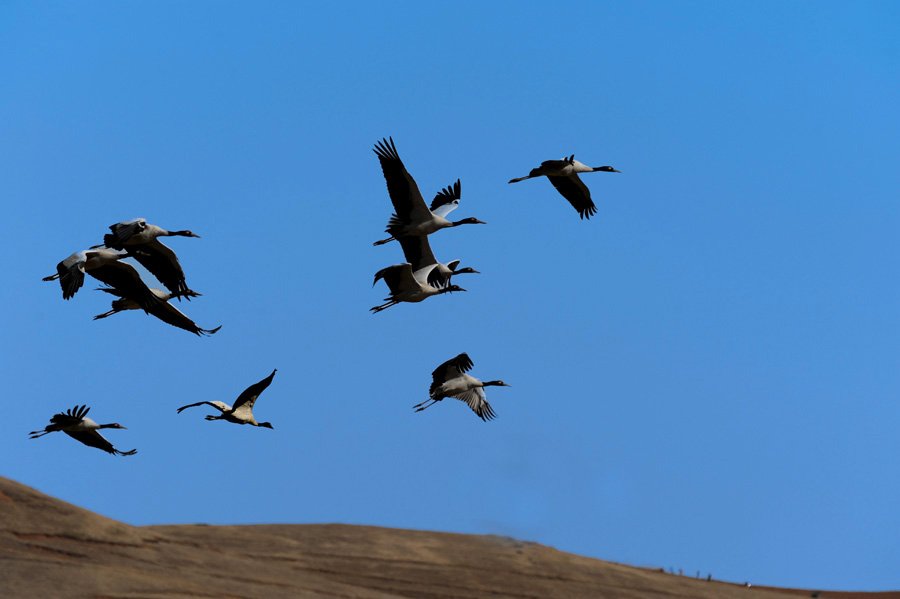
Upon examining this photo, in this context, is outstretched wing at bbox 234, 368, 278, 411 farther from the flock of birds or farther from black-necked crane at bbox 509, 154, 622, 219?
black-necked crane at bbox 509, 154, 622, 219

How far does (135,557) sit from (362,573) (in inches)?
134

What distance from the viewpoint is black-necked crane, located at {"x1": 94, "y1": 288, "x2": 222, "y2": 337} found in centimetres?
2277

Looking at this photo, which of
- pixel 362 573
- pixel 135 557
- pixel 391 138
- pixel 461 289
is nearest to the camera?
pixel 135 557

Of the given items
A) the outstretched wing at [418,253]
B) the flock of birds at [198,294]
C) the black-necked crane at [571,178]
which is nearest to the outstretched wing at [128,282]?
the flock of birds at [198,294]

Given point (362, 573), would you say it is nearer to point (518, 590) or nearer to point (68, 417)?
point (518, 590)

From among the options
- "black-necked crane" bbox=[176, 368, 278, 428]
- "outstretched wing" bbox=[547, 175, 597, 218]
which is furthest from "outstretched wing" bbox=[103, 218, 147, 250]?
"outstretched wing" bbox=[547, 175, 597, 218]

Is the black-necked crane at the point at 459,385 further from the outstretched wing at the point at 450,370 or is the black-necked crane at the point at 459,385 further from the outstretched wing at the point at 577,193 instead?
the outstretched wing at the point at 577,193

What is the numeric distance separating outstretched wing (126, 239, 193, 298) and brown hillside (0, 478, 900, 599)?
13.3 ft

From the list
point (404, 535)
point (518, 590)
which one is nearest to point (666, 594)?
point (518, 590)

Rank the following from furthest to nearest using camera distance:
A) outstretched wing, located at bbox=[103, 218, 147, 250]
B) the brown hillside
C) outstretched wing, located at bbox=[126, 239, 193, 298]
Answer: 1. outstretched wing, located at bbox=[126, 239, 193, 298]
2. outstretched wing, located at bbox=[103, 218, 147, 250]
3. the brown hillside

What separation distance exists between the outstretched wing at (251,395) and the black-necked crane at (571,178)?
6.05 metres

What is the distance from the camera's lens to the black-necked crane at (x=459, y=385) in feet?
81.9

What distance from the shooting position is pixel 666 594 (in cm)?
2084

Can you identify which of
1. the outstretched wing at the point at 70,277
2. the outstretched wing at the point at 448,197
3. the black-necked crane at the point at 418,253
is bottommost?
the outstretched wing at the point at 70,277
